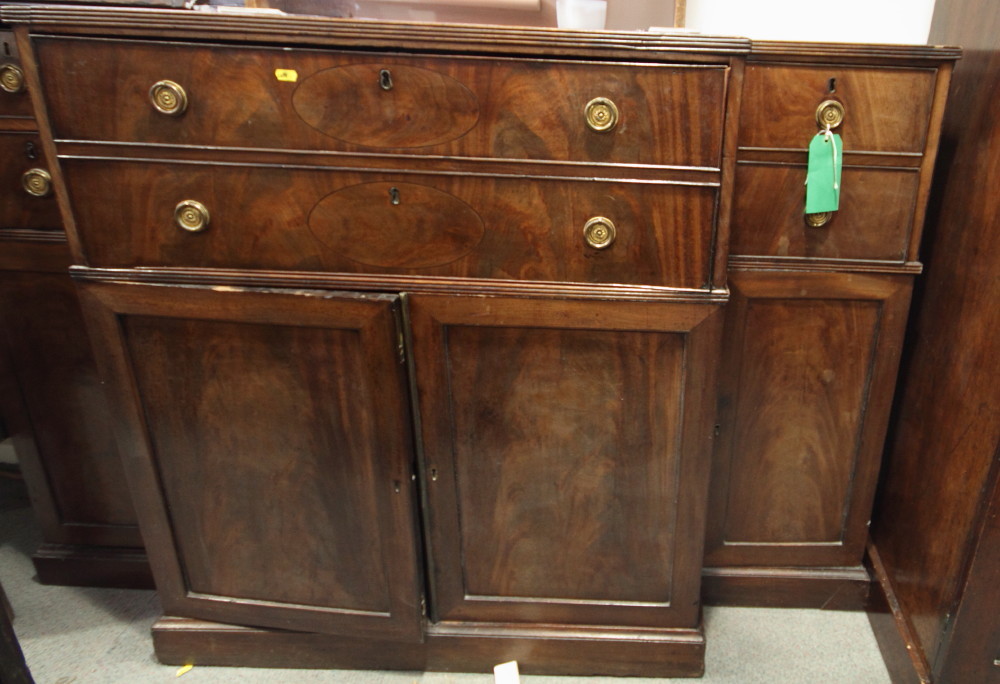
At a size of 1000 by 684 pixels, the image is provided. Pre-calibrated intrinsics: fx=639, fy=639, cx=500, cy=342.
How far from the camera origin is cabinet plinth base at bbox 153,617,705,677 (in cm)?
117

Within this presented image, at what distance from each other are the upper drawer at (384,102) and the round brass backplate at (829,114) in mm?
289

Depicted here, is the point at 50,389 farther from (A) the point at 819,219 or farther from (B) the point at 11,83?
(A) the point at 819,219

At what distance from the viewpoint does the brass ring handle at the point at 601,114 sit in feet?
2.75

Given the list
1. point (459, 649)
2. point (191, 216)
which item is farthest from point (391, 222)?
point (459, 649)

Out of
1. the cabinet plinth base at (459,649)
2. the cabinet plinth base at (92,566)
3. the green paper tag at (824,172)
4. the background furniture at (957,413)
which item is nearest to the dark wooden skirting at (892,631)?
the background furniture at (957,413)

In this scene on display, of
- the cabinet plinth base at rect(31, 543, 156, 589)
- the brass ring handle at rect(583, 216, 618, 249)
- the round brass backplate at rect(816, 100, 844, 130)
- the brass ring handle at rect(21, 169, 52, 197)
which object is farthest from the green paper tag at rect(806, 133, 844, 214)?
the cabinet plinth base at rect(31, 543, 156, 589)

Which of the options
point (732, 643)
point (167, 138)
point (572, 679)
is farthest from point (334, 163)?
point (732, 643)

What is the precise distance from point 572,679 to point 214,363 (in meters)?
0.86

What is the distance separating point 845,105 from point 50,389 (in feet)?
5.04

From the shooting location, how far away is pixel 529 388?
993mm

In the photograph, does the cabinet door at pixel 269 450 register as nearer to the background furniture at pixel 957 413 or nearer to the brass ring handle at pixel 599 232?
the brass ring handle at pixel 599 232

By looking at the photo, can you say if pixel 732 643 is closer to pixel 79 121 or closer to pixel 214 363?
pixel 214 363

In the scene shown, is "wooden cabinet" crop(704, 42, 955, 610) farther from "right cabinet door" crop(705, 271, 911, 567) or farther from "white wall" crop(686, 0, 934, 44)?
"white wall" crop(686, 0, 934, 44)

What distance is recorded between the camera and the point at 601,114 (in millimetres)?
842
